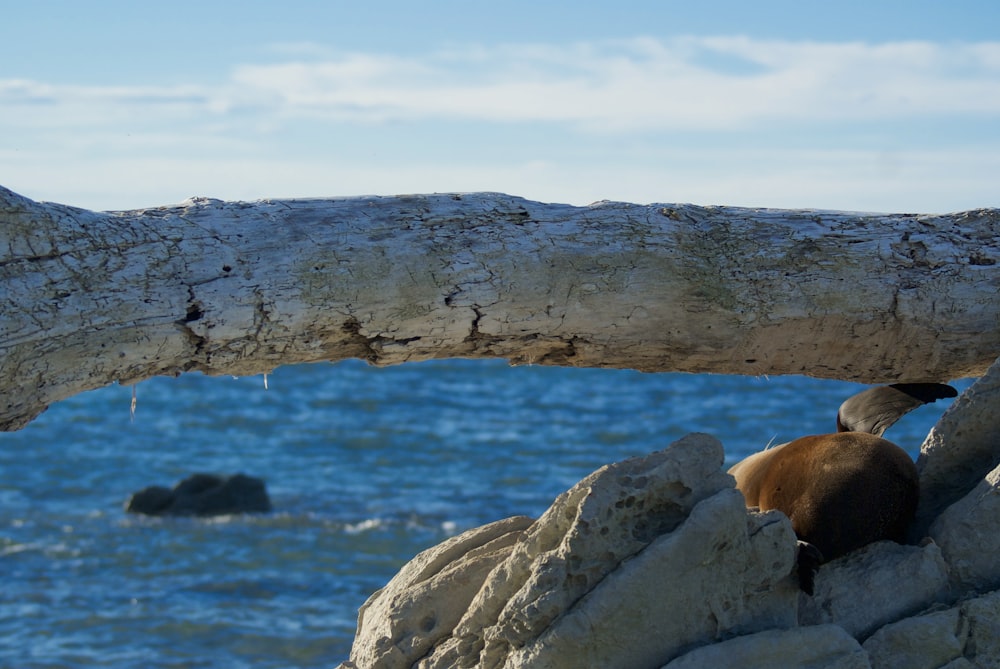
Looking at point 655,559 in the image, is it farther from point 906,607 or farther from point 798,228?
point 798,228

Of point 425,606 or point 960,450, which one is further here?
point 960,450

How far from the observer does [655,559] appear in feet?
11.6

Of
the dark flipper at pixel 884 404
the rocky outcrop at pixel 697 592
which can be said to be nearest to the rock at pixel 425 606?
the rocky outcrop at pixel 697 592

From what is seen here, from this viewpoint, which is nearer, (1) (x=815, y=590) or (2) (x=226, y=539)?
(1) (x=815, y=590)

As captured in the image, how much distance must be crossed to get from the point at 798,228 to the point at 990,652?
1.67 m

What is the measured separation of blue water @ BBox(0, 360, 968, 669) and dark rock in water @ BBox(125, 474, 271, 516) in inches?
13.4

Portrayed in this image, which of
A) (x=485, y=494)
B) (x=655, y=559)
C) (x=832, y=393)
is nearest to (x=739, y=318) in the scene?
(x=655, y=559)

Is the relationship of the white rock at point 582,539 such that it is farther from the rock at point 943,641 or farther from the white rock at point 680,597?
the rock at point 943,641

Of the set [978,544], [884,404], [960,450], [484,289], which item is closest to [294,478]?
[884,404]

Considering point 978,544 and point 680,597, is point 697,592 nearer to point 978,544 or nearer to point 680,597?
point 680,597

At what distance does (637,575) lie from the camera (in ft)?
11.5

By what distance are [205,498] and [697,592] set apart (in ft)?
41.2

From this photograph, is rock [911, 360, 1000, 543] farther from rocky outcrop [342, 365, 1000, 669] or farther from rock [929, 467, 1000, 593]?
rock [929, 467, 1000, 593]

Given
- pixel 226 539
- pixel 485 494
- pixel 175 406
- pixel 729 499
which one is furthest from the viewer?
pixel 175 406
